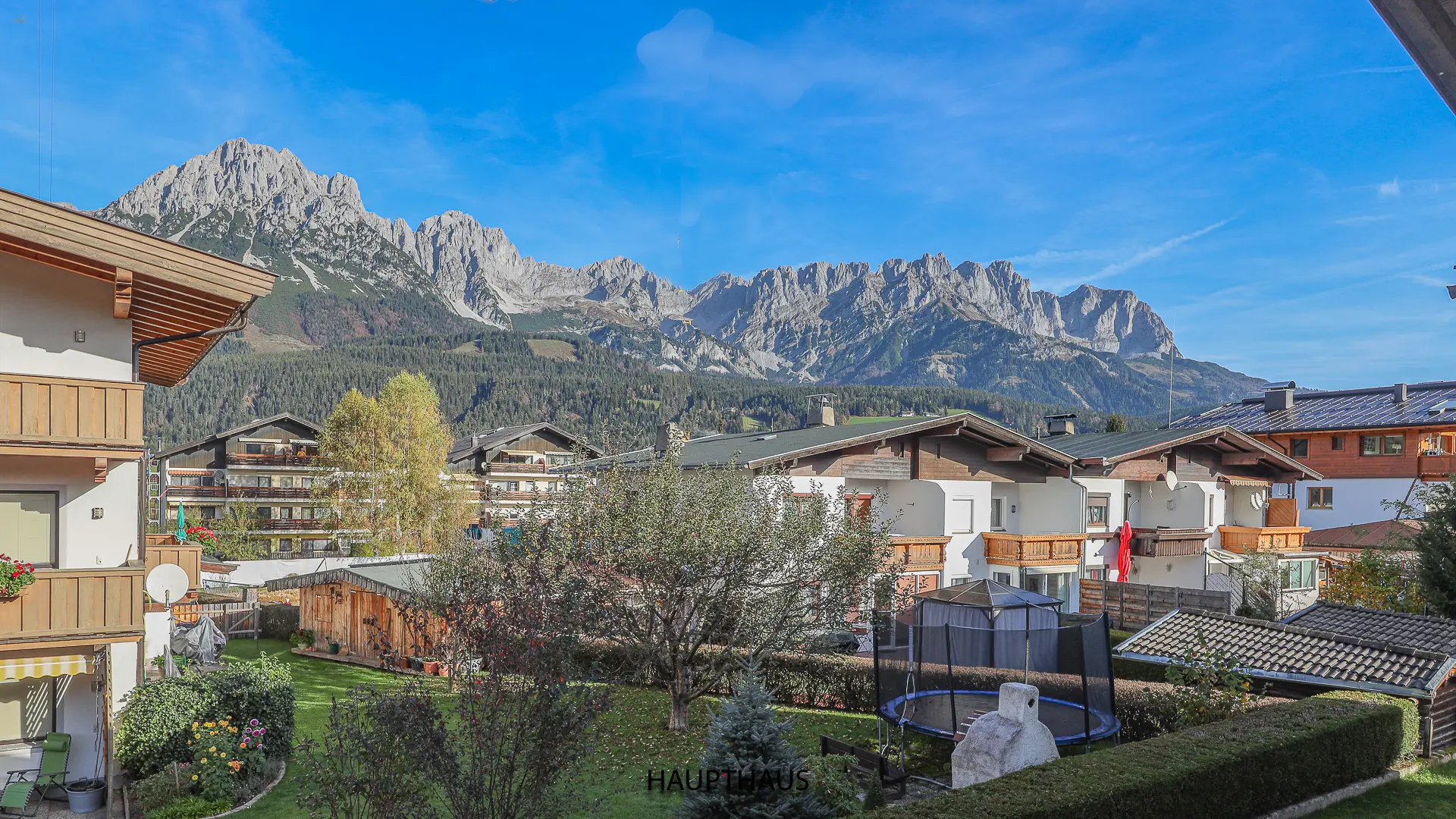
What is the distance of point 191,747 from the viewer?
40.5 ft

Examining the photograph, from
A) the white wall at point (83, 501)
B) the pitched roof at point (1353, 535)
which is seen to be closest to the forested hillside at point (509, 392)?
the pitched roof at point (1353, 535)

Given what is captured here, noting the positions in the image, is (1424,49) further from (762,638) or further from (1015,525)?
(1015,525)

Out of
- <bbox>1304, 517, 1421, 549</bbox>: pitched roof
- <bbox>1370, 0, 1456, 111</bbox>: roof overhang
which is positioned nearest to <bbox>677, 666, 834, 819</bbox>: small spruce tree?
<bbox>1370, 0, 1456, 111</bbox>: roof overhang

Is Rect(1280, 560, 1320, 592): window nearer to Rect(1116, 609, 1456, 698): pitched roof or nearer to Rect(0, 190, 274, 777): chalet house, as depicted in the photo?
Rect(1116, 609, 1456, 698): pitched roof

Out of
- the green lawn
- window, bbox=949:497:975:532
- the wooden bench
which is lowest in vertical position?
the green lawn

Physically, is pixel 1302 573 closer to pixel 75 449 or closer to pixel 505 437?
pixel 75 449

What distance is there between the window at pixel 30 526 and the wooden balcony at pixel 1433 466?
46842 mm

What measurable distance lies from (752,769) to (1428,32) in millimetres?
9768

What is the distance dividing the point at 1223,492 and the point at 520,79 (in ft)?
150

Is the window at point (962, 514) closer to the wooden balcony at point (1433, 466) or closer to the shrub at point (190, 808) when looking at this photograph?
the shrub at point (190, 808)

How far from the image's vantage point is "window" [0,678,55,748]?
12.9 meters

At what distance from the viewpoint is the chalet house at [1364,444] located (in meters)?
39.9

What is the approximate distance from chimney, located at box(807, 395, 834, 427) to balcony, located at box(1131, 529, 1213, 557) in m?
11.8

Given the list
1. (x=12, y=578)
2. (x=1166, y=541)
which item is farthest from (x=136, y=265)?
(x=1166, y=541)
